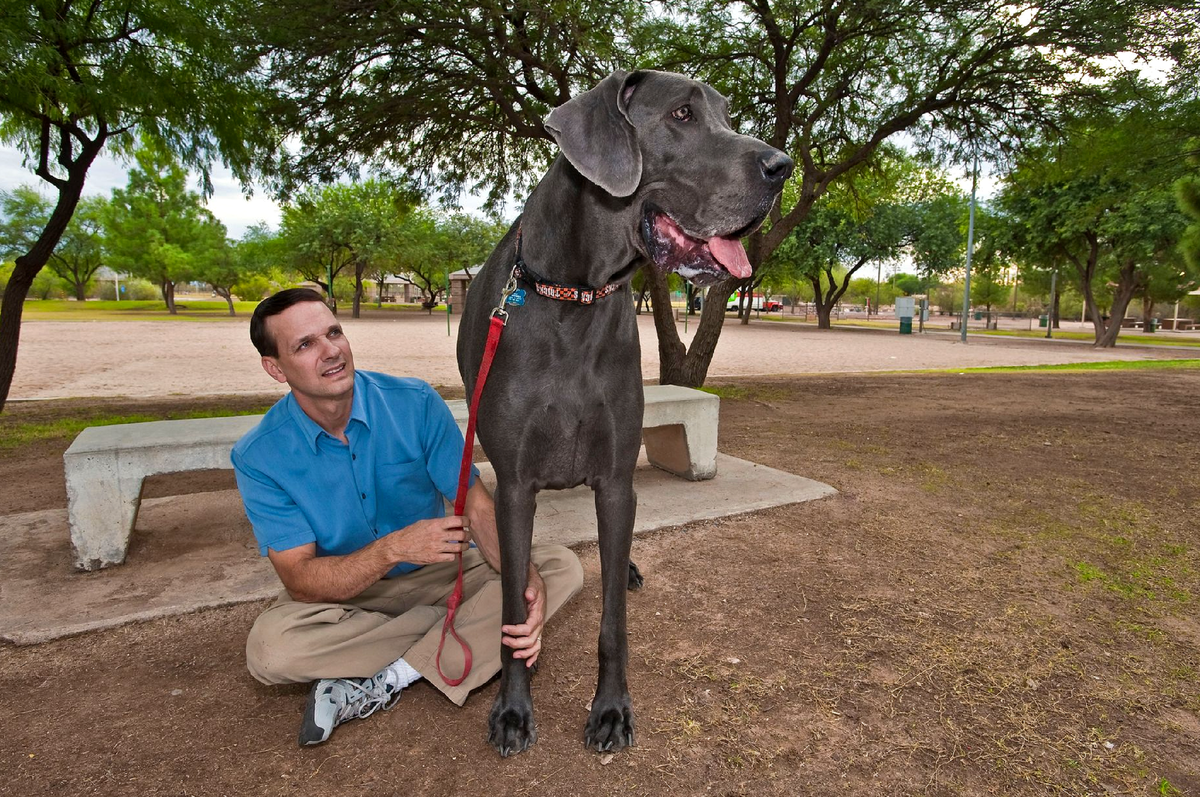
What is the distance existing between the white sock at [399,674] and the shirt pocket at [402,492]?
49cm

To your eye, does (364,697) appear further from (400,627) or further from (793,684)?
(793,684)

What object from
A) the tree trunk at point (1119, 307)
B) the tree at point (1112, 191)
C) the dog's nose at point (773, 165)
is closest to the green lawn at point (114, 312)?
the tree at point (1112, 191)

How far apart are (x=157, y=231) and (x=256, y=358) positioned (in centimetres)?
3792

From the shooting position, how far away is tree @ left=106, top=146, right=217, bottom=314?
44.2m

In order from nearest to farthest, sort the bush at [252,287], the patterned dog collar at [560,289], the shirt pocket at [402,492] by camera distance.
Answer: the patterned dog collar at [560,289] → the shirt pocket at [402,492] → the bush at [252,287]

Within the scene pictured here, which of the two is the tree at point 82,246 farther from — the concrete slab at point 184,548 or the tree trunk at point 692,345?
the concrete slab at point 184,548

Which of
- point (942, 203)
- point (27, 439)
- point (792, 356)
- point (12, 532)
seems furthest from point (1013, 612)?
point (942, 203)

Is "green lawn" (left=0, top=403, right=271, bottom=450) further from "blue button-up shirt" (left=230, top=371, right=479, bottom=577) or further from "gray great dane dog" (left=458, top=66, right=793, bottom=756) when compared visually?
"gray great dane dog" (left=458, top=66, right=793, bottom=756)

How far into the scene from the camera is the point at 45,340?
20.1 meters

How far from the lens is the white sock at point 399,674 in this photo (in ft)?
8.04

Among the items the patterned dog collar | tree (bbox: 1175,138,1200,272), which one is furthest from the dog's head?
tree (bbox: 1175,138,1200,272)

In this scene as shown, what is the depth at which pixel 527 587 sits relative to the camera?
89.1 inches

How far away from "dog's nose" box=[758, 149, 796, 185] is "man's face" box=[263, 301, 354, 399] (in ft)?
4.90

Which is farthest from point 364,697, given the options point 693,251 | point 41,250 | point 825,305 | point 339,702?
point 825,305
